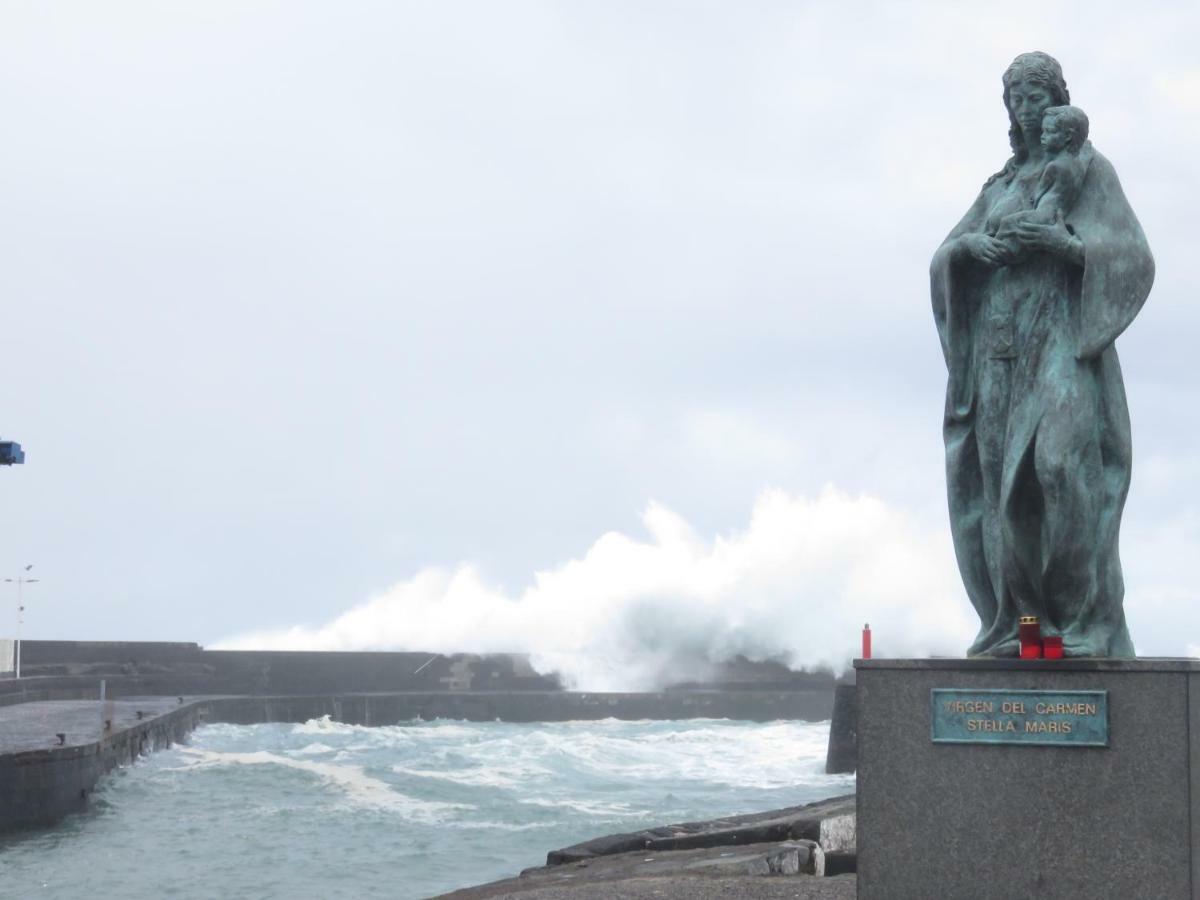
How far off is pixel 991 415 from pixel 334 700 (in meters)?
36.2

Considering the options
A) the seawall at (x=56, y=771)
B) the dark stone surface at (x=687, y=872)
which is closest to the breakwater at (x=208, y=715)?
the seawall at (x=56, y=771)

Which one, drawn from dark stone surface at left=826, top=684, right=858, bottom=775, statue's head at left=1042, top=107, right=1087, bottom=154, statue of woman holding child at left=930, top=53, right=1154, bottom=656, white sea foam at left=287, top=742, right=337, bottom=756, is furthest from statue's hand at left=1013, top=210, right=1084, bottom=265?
white sea foam at left=287, top=742, right=337, bottom=756

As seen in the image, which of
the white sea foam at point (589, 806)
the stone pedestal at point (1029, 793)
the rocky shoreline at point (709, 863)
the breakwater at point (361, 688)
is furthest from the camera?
the breakwater at point (361, 688)

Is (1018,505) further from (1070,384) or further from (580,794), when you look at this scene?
(580,794)

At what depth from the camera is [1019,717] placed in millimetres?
4633

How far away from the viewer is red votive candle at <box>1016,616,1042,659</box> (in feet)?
15.4

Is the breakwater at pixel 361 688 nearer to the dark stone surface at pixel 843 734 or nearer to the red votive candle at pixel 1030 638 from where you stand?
the dark stone surface at pixel 843 734

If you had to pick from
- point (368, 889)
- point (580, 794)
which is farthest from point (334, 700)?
point (368, 889)

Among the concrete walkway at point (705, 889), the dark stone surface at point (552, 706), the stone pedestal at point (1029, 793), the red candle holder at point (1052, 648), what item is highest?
the red candle holder at point (1052, 648)

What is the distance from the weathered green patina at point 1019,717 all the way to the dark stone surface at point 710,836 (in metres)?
3.52

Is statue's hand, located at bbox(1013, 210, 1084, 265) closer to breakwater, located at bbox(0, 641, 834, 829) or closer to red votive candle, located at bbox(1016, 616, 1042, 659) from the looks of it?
red votive candle, located at bbox(1016, 616, 1042, 659)

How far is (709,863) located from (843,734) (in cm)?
1835

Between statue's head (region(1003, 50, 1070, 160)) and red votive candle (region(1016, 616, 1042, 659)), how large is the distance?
1.75m

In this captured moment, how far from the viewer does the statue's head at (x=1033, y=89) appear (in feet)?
17.4
